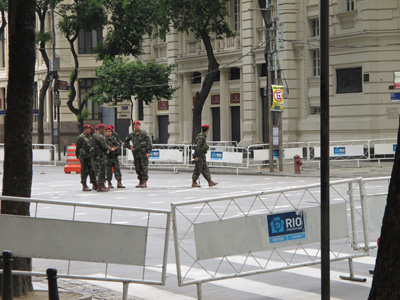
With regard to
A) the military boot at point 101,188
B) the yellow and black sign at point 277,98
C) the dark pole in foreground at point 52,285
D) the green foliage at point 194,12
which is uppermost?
the green foliage at point 194,12

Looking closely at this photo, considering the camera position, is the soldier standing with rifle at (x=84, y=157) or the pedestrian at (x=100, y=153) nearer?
the pedestrian at (x=100, y=153)

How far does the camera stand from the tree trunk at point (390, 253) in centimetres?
537

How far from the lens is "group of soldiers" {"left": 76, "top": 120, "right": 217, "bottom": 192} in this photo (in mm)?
24625

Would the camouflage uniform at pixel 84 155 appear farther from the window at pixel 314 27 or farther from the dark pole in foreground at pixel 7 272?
the dark pole in foreground at pixel 7 272

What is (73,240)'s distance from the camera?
8.58m

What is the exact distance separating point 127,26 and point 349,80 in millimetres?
13489

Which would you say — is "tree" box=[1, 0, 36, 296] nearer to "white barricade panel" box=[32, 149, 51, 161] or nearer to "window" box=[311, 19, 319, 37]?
"window" box=[311, 19, 319, 37]

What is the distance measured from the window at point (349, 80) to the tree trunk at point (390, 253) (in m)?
32.5

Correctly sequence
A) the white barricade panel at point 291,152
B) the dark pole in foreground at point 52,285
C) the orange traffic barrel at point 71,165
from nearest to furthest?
the dark pole in foreground at point 52,285
the white barricade panel at point 291,152
the orange traffic barrel at point 71,165

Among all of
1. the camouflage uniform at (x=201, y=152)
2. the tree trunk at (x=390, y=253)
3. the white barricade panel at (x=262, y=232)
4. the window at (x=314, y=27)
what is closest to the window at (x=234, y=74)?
the window at (x=314, y=27)

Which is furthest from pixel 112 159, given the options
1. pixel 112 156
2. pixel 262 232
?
pixel 262 232

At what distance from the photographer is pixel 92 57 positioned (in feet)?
202

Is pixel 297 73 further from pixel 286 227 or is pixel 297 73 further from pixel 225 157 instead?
pixel 286 227

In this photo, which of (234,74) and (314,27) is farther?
(234,74)
